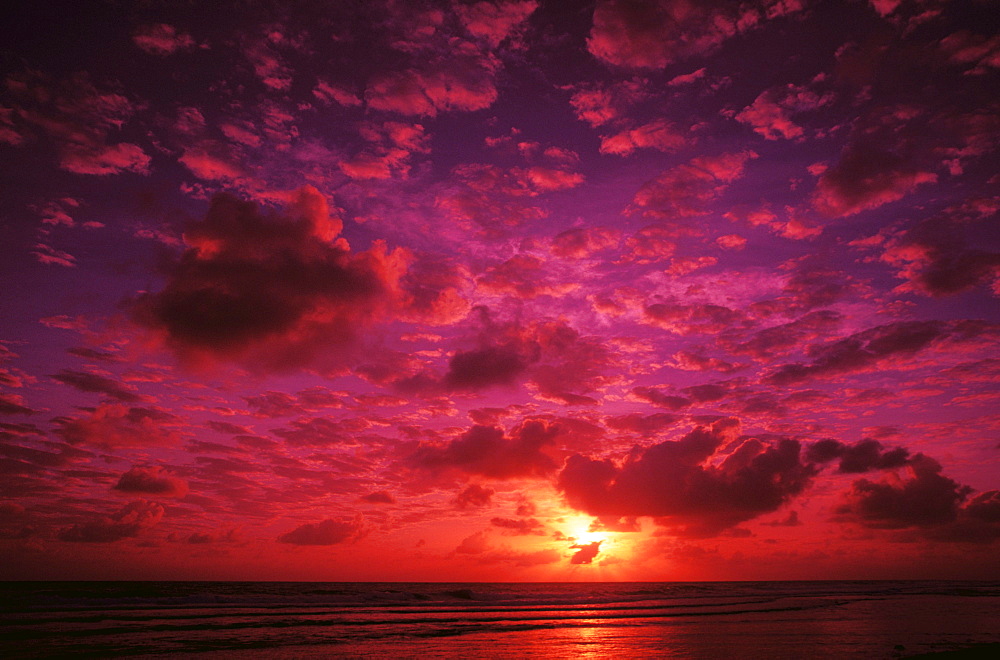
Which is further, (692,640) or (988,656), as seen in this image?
(692,640)

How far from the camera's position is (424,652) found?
76.5 ft

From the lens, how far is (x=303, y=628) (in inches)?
1265

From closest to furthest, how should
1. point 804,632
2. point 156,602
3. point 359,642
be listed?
point 359,642
point 804,632
point 156,602

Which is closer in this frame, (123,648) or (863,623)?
(123,648)

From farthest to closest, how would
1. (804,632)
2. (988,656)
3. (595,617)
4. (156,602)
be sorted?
(156,602) → (595,617) → (804,632) → (988,656)

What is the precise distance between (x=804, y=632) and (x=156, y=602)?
54624 millimetres

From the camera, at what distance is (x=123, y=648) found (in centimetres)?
2414

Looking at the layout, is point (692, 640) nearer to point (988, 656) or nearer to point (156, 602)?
point (988, 656)

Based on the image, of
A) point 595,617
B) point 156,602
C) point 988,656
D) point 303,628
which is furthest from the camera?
point 156,602

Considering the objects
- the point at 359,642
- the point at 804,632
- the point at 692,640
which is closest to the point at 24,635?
the point at 359,642

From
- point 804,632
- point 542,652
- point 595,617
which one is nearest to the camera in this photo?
point 542,652

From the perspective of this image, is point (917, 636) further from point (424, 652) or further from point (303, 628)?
point (303, 628)

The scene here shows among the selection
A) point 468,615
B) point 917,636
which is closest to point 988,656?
point 917,636

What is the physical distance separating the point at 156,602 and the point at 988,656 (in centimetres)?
6137
